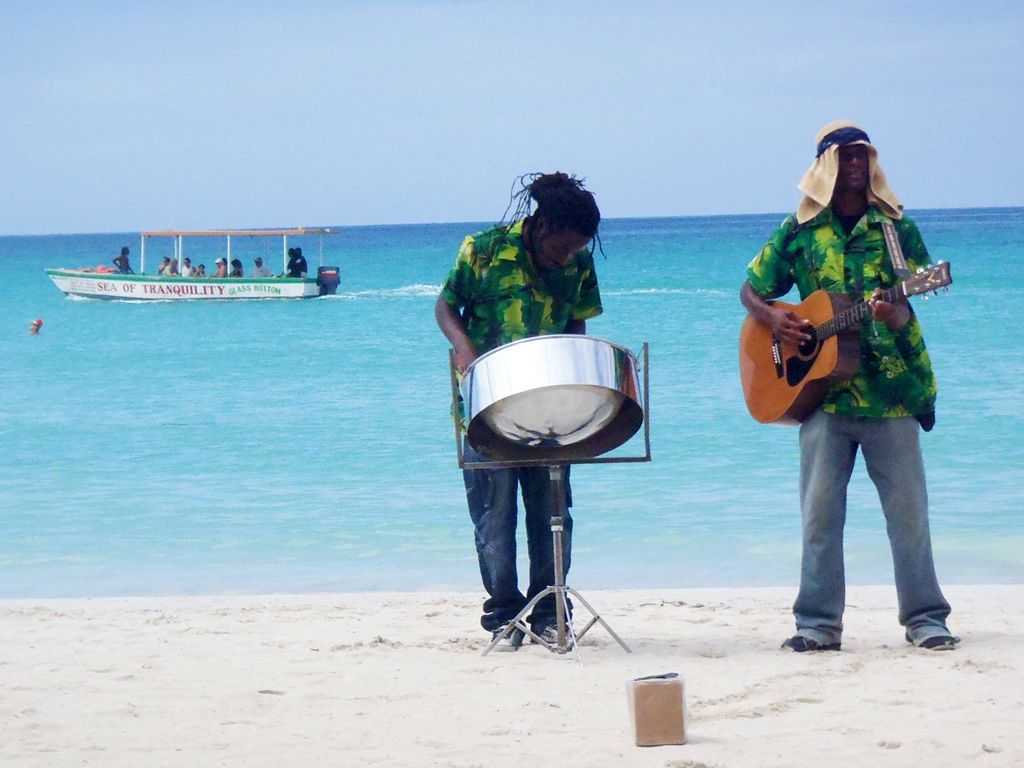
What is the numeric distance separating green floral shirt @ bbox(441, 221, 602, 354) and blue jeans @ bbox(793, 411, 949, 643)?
0.66 m

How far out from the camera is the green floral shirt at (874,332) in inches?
122

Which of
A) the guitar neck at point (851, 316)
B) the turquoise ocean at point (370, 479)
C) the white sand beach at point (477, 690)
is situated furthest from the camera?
the turquoise ocean at point (370, 479)

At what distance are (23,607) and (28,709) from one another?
1560mm

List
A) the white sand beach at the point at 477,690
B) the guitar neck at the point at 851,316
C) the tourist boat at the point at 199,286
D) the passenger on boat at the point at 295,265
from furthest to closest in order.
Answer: the passenger on boat at the point at 295,265
the tourist boat at the point at 199,286
the guitar neck at the point at 851,316
the white sand beach at the point at 477,690

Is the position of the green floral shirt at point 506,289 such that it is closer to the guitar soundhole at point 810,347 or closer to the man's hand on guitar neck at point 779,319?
the man's hand on guitar neck at point 779,319

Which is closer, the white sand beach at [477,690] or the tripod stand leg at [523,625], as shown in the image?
the white sand beach at [477,690]

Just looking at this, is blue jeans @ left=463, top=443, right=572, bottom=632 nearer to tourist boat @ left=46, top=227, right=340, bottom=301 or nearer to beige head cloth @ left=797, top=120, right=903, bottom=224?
beige head cloth @ left=797, top=120, right=903, bottom=224

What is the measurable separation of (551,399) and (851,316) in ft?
2.33

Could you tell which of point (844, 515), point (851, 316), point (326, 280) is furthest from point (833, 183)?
point (326, 280)

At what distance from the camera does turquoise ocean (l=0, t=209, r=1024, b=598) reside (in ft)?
17.0

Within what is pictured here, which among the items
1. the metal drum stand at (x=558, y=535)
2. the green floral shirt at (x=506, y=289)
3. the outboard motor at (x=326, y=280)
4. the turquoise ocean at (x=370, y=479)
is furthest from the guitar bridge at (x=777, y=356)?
the outboard motor at (x=326, y=280)

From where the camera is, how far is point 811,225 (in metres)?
3.19

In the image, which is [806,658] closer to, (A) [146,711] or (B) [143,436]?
(A) [146,711]

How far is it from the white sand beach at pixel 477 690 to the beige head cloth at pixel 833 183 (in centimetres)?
104
